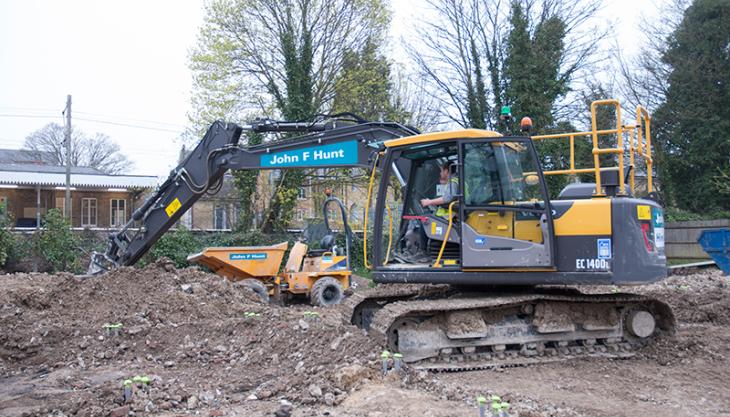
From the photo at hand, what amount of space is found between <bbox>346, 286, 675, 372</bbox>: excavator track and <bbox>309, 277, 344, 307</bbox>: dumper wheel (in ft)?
17.7

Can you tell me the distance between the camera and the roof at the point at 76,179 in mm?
30250

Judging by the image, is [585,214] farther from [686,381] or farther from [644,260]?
[686,381]

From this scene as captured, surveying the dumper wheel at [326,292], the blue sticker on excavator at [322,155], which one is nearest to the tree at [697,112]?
the dumper wheel at [326,292]

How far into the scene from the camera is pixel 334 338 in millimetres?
6848

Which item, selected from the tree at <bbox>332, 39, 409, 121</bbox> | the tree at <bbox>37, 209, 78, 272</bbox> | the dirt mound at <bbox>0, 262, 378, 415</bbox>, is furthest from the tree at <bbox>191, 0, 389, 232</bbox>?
the dirt mound at <bbox>0, 262, 378, 415</bbox>

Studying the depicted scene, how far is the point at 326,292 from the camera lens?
1338 centimetres

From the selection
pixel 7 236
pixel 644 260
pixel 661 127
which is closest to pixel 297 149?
pixel 644 260

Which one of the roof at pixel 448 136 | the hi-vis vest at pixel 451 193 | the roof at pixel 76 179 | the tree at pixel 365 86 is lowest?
the hi-vis vest at pixel 451 193

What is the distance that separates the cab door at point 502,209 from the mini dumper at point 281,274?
6509 mm

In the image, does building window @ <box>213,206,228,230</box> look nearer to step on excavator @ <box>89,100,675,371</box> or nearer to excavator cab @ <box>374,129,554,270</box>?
step on excavator @ <box>89,100,675,371</box>

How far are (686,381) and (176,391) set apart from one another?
4.82 m

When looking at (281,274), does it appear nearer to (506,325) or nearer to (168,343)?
(168,343)

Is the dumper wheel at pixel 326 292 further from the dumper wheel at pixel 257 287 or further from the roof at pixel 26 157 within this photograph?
the roof at pixel 26 157

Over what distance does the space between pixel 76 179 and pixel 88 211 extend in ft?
6.81
